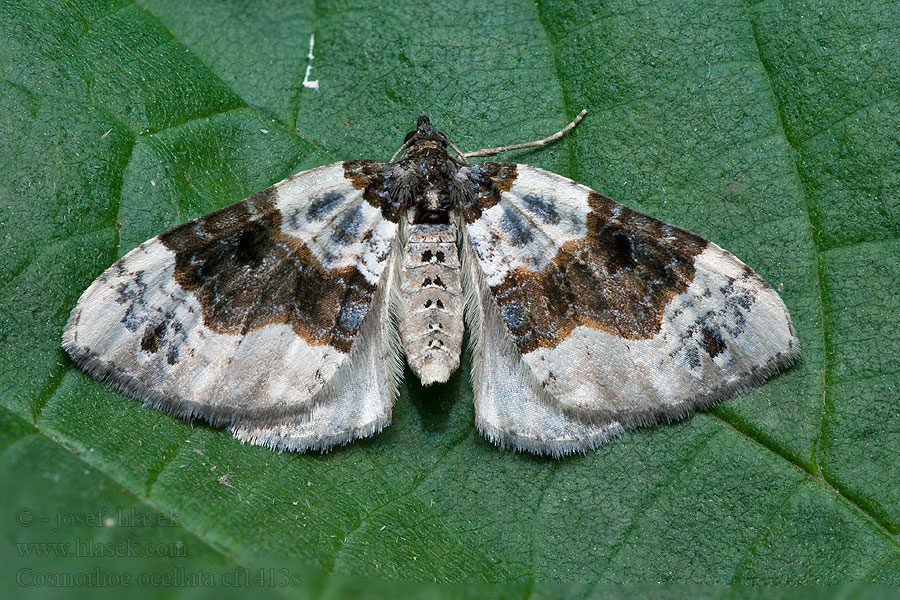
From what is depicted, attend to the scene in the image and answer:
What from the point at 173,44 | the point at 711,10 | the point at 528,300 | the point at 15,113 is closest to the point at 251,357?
the point at 528,300

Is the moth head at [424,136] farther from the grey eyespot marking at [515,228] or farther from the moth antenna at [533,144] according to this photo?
the grey eyespot marking at [515,228]

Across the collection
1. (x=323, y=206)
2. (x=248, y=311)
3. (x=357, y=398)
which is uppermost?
(x=323, y=206)

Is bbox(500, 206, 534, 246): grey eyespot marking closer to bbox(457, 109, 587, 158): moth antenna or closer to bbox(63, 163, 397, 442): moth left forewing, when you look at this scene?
bbox(457, 109, 587, 158): moth antenna

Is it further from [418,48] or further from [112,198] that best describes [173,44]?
[418,48]

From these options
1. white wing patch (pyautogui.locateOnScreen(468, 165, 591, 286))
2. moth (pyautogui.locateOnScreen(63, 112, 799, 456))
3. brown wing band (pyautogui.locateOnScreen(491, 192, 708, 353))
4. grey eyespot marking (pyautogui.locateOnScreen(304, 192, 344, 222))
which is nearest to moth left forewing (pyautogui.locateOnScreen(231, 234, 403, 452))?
moth (pyautogui.locateOnScreen(63, 112, 799, 456))

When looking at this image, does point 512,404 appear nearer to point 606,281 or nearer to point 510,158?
point 606,281

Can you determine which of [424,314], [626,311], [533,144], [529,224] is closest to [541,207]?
[529,224]
